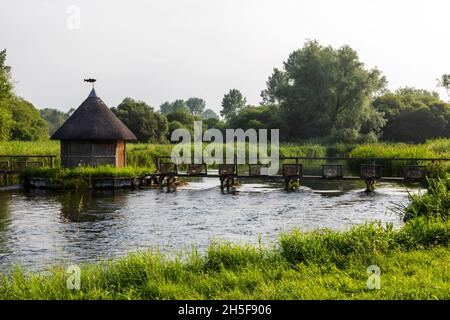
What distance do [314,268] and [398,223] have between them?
27.6 ft

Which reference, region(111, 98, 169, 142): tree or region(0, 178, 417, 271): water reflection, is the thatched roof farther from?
region(111, 98, 169, 142): tree

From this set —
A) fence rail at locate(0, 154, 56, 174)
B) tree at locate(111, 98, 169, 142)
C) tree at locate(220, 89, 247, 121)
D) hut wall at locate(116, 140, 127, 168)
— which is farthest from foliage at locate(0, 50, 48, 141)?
tree at locate(220, 89, 247, 121)

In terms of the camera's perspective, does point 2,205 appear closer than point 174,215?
No

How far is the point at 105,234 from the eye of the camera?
14938mm

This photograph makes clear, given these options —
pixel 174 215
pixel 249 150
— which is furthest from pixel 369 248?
pixel 249 150

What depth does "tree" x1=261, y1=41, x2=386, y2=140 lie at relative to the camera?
59438 millimetres

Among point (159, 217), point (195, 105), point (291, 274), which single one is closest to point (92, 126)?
point (159, 217)

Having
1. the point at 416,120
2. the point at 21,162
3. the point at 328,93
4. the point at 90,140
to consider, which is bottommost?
the point at 21,162

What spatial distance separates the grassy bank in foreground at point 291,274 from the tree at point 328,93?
47.9 m

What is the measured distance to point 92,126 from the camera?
1162 inches

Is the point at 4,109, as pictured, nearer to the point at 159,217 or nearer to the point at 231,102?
the point at 159,217

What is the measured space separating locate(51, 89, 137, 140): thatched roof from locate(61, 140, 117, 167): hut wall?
0.57 m

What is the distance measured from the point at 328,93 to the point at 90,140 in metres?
36.8
